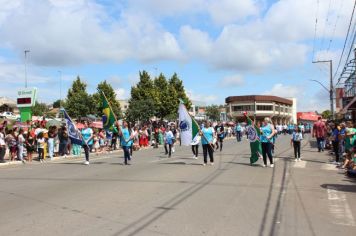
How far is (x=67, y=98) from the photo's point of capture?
63125mm

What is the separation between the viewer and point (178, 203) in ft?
29.0

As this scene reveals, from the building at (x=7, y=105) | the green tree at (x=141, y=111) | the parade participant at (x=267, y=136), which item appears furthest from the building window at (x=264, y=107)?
the parade participant at (x=267, y=136)

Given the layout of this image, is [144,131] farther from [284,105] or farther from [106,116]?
[284,105]

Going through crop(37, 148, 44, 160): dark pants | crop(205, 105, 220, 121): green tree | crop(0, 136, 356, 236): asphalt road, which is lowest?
crop(0, 136, 356, 236): asphalt road

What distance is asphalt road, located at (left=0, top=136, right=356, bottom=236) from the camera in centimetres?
688

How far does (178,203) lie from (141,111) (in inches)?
1761

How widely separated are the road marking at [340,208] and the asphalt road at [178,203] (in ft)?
0.06

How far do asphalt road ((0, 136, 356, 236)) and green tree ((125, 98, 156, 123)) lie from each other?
38.8 m

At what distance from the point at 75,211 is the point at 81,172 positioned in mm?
7027

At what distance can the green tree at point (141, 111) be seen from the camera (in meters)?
53.2

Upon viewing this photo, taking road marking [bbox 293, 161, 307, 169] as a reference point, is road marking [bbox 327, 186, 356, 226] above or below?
below

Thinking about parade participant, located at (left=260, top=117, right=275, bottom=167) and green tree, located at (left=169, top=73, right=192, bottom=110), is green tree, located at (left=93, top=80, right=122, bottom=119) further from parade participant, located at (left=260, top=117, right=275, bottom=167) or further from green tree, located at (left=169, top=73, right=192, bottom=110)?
parade participant, located at (left=260, top=117, right=275, bottom=167)

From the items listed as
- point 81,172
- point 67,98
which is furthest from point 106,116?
point 67,98

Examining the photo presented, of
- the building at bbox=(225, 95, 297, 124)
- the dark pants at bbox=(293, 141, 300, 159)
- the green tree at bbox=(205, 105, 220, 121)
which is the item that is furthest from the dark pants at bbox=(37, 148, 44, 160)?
the building at bbox=(225, 95, 297, 124)
